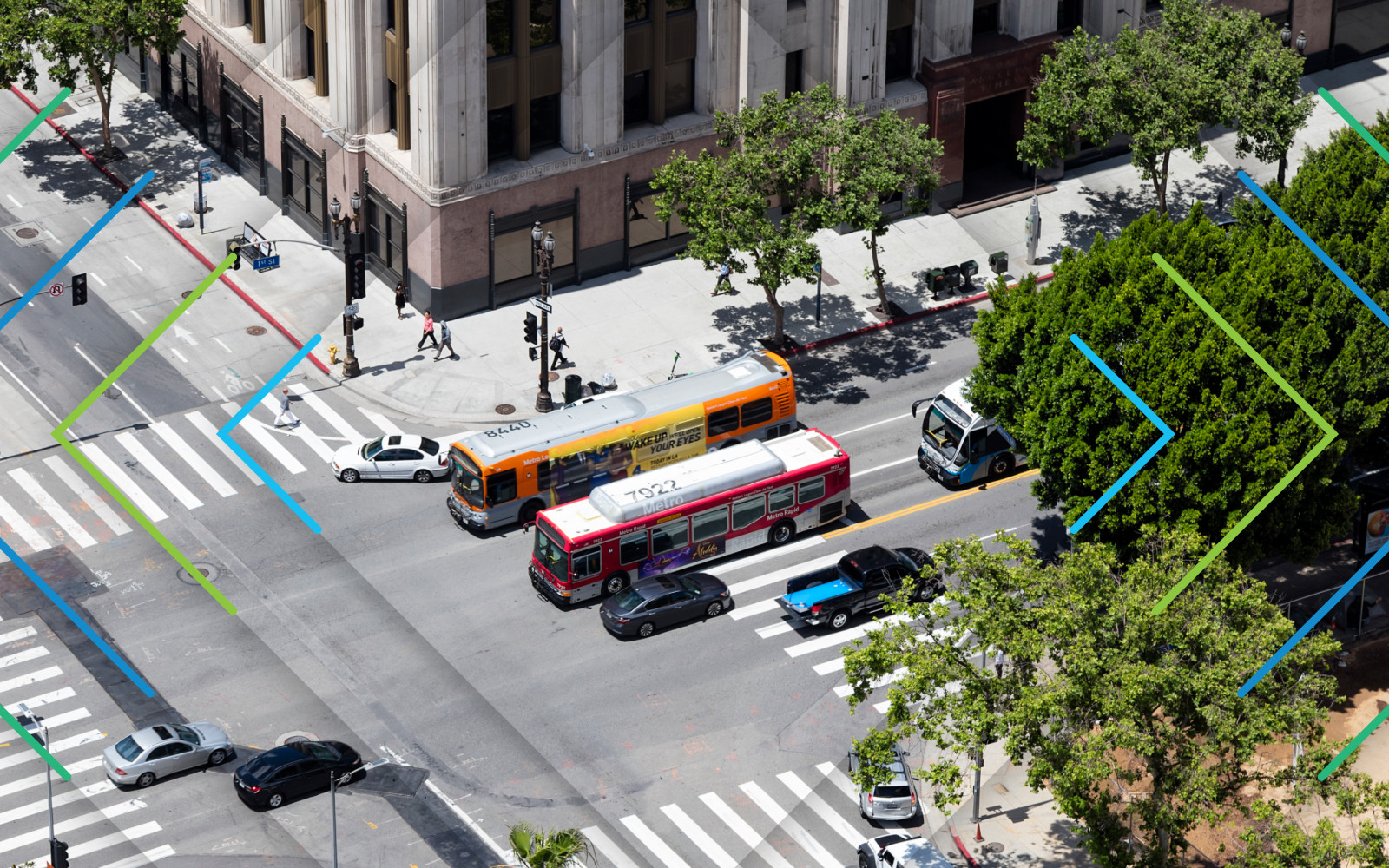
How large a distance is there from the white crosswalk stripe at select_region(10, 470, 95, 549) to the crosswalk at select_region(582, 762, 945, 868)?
20.3m

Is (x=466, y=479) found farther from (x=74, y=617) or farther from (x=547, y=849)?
(x=547, y=849)

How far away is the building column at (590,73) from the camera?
7544 cm

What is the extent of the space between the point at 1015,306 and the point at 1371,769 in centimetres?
1613

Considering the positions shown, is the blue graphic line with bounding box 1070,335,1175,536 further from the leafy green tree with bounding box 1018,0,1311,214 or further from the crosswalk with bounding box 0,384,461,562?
the crosswalk with bounding box 0,384,461,562

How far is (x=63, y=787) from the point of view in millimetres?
57562

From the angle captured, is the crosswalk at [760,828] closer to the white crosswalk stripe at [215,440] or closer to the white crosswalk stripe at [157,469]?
the white crosswalk stripe at [157,469]

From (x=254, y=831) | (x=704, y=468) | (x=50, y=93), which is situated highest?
(x=50, y=93)

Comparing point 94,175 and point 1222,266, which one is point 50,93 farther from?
point 1222,266

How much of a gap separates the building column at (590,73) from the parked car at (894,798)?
29.2 metres

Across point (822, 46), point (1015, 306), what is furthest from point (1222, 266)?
point (822, 46)

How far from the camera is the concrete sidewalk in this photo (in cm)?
7556

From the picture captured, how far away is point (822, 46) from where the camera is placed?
8144 centimetres

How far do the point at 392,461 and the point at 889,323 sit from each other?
2015 centimetres

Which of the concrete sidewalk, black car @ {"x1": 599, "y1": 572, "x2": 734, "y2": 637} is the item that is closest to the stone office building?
the concrete sidewalk
